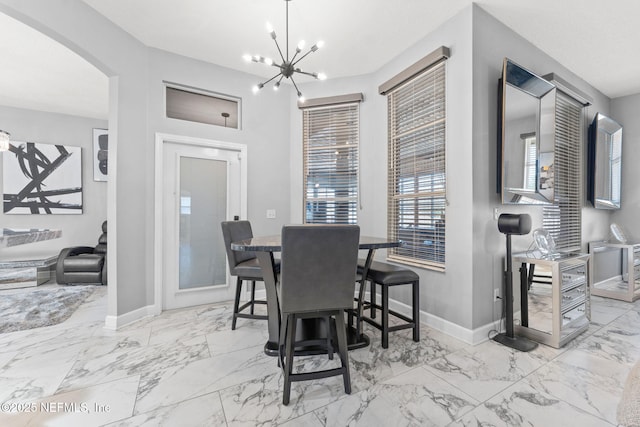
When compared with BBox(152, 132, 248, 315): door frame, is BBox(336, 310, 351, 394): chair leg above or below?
below

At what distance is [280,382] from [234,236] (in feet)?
4.38

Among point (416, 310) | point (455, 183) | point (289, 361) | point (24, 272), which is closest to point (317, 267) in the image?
point (289, 361)

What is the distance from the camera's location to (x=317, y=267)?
156cm

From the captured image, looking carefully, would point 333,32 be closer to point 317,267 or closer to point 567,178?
point 317,267

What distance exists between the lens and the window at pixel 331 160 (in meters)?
3.54

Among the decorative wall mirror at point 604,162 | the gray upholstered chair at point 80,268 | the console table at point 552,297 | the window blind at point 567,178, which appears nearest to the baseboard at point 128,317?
the gray upholstered chair at point 80,268

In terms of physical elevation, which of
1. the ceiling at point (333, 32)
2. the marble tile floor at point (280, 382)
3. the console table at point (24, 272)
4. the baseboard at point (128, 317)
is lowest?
the marble tile floor at point (280, 382)

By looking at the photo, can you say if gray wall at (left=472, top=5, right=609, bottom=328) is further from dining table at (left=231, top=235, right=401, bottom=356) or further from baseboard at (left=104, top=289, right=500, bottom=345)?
→ dining table at (left=231, top=235, right=401, bottom=356)

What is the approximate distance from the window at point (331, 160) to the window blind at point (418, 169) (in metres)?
0.52

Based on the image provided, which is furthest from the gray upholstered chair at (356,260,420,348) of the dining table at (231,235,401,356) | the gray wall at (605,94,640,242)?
the gray wall at (605,94,640,242)

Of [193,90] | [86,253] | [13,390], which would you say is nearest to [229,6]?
[193,90]

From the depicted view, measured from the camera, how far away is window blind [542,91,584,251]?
10.4 ft

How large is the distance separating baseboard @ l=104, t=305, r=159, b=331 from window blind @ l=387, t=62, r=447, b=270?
8.81ft

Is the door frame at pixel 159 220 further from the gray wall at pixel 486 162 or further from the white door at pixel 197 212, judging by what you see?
the gray wall at pixel 486 162
